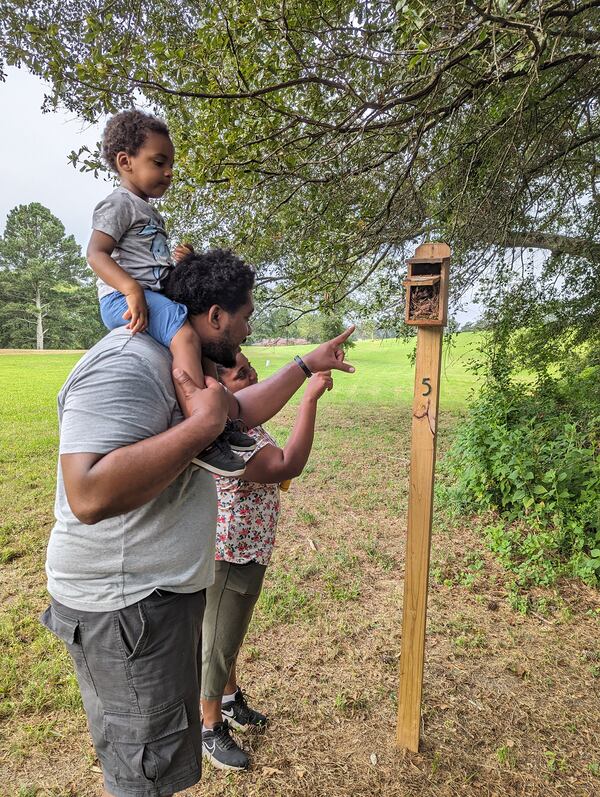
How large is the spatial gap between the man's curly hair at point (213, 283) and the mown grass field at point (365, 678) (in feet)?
7.04

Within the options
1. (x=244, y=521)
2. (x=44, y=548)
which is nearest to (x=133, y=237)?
(x=244, y=521)

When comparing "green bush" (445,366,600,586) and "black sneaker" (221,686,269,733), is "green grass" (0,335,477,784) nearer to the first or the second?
"black sneaker" (221,686,269,733)

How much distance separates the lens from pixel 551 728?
2508 mm

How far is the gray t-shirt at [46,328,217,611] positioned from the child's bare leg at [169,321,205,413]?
3 centimetres

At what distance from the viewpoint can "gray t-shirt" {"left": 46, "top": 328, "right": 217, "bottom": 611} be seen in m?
1.11

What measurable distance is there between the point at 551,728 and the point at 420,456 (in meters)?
1.69

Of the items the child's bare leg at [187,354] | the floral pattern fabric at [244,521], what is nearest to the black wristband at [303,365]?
the floral pattern fabric at [244,521]

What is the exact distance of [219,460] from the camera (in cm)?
134

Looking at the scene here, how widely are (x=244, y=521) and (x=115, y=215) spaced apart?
131cm

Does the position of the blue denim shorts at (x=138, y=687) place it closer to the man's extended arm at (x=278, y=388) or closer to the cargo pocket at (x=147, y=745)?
the cargo pocket at (x=147, y=745)

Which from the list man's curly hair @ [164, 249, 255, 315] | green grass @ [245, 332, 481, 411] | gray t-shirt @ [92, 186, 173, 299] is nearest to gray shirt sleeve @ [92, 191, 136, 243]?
gray t-shirt @ [92, 186, 173, 299]

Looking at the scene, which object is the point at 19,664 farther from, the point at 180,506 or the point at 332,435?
the point at 332,435

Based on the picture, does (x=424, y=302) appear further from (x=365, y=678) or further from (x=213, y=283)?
(x=365, y=678)

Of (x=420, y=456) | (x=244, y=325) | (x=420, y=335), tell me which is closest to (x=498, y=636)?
(x=420, y=456)
